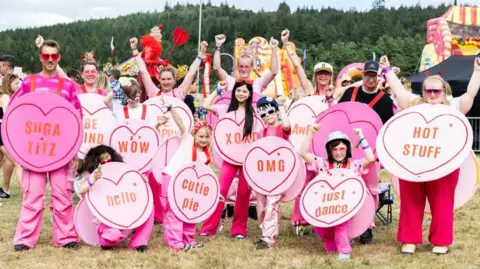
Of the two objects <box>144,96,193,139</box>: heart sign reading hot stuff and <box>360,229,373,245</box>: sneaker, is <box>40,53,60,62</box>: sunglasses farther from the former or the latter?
<box>360,229,373,245</box>: sneaker

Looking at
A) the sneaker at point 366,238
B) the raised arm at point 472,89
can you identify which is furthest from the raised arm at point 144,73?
the raised arm at point 472,89

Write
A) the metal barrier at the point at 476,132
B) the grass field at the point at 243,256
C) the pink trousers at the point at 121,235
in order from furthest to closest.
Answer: the metal barrier at the point at 476,132 < the pink trousers at the point at 121,235 < the grass field at the point at 243,256

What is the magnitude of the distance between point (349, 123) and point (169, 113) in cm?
200

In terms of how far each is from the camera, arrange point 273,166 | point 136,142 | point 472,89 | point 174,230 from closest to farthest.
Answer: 1. point 472,89
2. point 174,230
3. point 273,166
4. point 136,142

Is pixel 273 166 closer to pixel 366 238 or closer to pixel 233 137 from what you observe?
pixel 233 137

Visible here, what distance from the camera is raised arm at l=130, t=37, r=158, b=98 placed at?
6.82 m

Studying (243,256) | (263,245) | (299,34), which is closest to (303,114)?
(263,245)

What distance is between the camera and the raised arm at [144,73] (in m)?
6.82

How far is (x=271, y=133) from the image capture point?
590cm

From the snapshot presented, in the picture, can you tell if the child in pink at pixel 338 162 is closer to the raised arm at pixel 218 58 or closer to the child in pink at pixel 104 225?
the child in pink at pixel 104 225

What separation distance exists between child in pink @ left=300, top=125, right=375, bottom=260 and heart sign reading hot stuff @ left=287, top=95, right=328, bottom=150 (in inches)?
37.0

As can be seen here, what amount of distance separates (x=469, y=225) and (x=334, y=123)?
2030 millimetres

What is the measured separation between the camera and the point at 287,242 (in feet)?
19.8

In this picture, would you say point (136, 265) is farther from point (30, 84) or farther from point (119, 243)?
point (30, 84)
